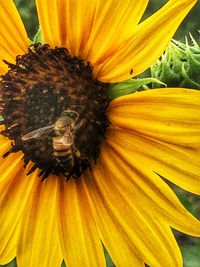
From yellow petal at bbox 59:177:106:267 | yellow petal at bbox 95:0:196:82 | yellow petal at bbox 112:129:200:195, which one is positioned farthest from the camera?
yellow petal at bbox 59:177:106:267

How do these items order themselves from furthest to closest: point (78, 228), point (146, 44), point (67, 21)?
point (78, 228) < point (67, 21) < point (146, 44)

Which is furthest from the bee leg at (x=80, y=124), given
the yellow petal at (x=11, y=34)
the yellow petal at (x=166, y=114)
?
the yellow petal at (x=11, y=34)

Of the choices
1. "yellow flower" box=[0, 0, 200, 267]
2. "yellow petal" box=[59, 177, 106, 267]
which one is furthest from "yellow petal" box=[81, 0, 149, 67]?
"yellow petal" box=[59, 177, 106, 267]

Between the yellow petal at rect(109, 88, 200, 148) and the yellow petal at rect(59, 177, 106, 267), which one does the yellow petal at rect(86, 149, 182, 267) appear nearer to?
the yellow petal at rect(59, 177, 106, 267)

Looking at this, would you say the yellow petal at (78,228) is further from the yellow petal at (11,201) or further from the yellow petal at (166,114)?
the yellow petal at (166,114)

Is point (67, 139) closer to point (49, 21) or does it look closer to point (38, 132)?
point (38, 132)

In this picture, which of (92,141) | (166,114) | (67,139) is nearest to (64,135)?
(67,139)
